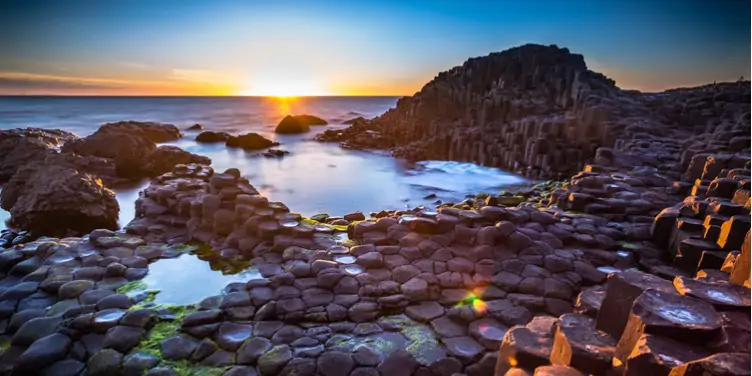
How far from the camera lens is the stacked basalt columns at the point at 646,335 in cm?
225

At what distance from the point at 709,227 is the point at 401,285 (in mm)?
3925

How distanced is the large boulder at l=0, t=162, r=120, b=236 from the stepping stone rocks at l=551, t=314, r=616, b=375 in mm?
10300

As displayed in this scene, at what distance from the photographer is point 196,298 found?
4.90 meters

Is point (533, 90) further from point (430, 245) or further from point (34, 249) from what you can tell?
point (34, 249)

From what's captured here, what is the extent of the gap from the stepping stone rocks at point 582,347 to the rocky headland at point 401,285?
0.04 feet

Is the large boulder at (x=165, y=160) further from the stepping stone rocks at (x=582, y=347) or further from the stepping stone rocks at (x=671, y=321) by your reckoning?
Answer: the stepping stone rocks at (x=671, y=321)

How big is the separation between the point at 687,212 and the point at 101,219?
1164 centimetres

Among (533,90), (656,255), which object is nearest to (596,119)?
(533,90)

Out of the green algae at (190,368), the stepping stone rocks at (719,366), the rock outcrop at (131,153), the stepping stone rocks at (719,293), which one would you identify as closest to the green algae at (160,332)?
the green algae at (190,368)

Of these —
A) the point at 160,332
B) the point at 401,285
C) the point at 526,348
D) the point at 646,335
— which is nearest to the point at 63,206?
the point at 160,332

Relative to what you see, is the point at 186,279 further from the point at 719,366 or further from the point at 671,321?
the point at 719,366

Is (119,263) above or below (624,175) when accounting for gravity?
below

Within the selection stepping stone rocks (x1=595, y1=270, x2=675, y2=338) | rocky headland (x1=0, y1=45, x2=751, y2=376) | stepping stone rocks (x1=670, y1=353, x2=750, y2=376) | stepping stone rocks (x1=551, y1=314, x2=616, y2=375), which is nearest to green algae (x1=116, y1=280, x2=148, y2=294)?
rocky headland (x1=0, y1=45, x2=751, y2=376)

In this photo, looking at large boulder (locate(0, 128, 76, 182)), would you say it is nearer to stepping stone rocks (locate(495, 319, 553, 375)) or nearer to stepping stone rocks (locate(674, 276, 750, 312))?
stepping stone rocks (locate(495, 319, 553, 375))
